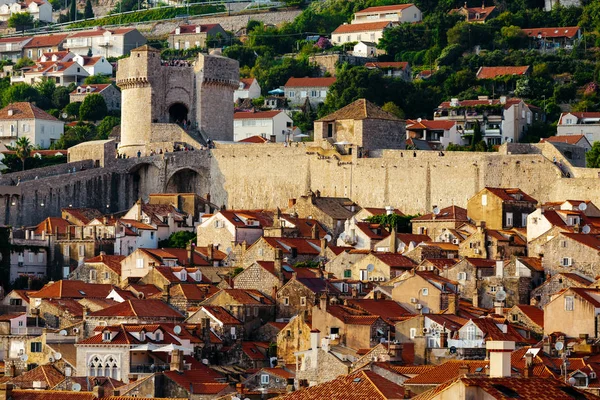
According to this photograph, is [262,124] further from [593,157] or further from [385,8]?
[593,157]

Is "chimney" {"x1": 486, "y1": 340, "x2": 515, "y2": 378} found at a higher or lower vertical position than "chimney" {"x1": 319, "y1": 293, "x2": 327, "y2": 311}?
higher

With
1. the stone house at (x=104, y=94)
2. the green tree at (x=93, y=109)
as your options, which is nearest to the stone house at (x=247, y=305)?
the green tree at (x=93, y=109)

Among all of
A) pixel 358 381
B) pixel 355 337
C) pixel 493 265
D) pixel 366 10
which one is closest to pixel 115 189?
pixel 493 265

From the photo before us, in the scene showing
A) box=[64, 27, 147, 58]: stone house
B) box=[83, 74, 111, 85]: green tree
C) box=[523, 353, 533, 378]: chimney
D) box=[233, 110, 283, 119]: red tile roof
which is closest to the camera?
box=[523, 353, 533, 378]: chimney

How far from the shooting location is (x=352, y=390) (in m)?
34.1

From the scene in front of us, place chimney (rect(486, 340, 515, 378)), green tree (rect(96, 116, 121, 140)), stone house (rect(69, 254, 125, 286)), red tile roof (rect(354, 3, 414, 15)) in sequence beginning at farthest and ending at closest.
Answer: red tile roof (rect(354, 3, 414, 15)) → green tree (rect(96, 116, 121, 140)) → stone house (rect(69, 254, 125, 286)) → chimney (rect(486, 340, 515, 378))

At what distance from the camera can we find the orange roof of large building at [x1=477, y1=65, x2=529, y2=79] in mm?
106875

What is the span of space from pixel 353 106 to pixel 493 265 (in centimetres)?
2043

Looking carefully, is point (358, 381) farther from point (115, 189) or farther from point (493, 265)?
point (115, 189)

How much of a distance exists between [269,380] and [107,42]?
8286 centimetres

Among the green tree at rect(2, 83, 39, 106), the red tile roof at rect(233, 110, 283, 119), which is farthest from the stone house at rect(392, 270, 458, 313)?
the green tree at rect(2, 83, 39, 106)

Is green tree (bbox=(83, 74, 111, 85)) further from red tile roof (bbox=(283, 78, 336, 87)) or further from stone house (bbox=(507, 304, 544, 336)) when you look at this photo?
stone house (bbox=(507, 304, 544, 336))

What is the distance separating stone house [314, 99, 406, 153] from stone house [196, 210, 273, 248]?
22.4 ft

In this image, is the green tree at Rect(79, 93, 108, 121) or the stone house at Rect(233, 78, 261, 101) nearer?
the green tree at Rect(79, 93, 108, 121)
